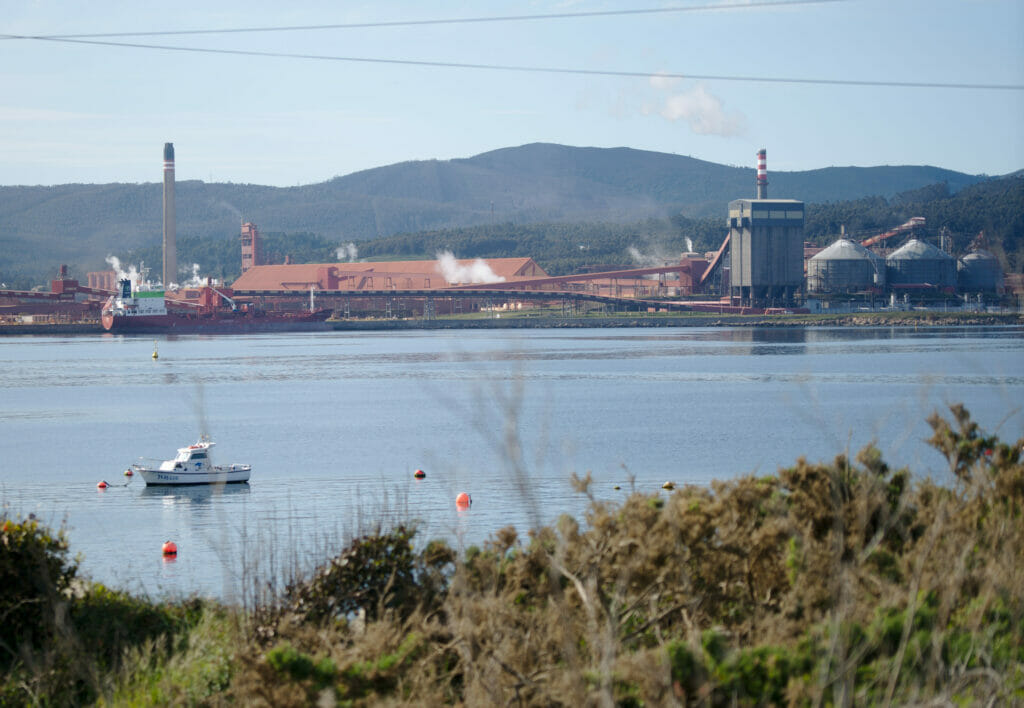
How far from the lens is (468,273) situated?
15412 centimetres

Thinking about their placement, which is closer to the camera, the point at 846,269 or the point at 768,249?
the point at 768,249

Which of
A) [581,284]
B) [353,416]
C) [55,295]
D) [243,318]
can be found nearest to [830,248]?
[581,284]

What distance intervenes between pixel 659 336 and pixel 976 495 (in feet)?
322

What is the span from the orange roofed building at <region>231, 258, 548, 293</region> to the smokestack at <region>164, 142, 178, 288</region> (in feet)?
47.8

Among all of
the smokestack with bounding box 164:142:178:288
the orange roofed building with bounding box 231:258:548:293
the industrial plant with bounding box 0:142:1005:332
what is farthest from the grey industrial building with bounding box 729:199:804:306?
the smokestack with bounding box 164:142:178:288

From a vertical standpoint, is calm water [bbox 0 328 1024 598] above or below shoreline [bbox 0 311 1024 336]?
below

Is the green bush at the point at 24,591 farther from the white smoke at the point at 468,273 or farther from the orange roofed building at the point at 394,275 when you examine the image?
the white smoke at the point at 468,273

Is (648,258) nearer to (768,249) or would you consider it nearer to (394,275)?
(394,275)

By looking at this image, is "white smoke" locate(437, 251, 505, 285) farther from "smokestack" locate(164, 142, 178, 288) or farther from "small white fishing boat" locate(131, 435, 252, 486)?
"small white fishing boat" locate(131, 435, 252, 486)

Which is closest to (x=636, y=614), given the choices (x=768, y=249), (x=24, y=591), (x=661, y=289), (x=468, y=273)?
(x=24, y=591)

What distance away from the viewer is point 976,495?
9.64 m

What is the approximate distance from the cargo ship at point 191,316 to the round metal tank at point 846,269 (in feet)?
177

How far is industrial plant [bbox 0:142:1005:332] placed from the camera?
123m

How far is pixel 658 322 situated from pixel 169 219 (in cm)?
5519
